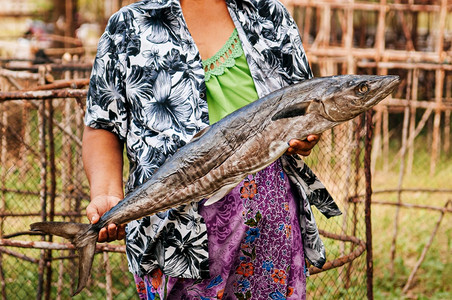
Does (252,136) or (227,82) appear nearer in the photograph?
(252,136)

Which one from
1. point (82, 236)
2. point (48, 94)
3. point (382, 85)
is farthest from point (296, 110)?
point (48, 94)

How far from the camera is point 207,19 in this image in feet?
6.52

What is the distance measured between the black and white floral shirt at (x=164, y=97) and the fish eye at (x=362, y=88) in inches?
12.0

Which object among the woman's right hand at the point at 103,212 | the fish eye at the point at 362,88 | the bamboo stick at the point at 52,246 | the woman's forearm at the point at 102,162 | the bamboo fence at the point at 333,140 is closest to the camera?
the fish eye at the point at 362,88

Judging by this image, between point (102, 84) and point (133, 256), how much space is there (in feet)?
1.67

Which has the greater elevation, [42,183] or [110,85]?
[110,85]

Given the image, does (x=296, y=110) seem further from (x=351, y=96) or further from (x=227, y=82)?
(x=227, y=82)

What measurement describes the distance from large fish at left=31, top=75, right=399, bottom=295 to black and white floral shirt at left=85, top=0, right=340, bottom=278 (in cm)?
8

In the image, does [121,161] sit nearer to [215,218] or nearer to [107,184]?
[107,184]

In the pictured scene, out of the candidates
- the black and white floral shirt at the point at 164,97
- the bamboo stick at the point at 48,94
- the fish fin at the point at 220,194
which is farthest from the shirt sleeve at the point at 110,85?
the bamboo stick at the point at 48,94

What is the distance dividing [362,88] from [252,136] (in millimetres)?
313

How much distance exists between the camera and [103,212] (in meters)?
1.91

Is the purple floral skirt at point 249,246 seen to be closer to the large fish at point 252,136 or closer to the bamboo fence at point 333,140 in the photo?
the large fish at point 252,136

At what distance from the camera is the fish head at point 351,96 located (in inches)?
67.6
